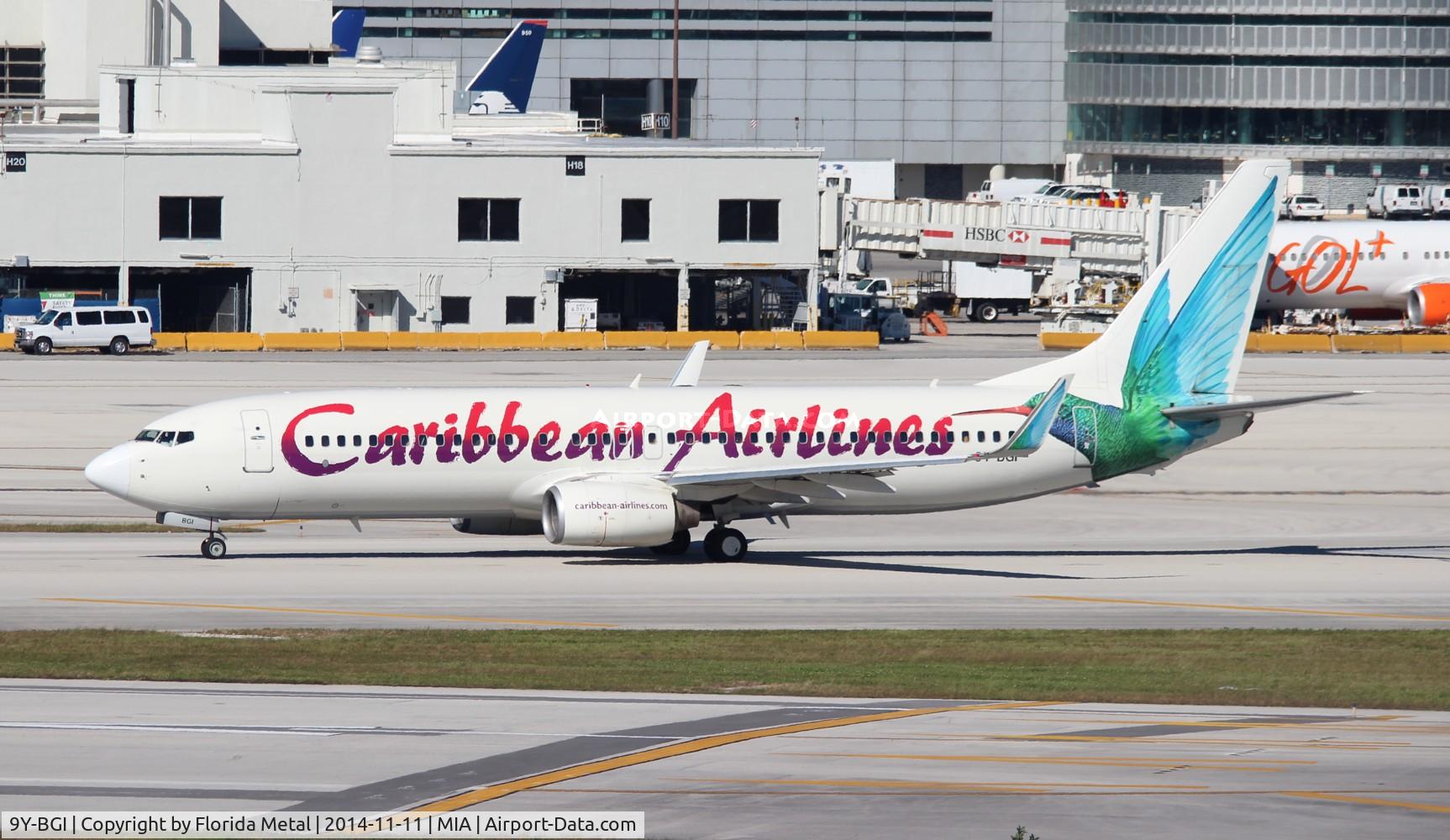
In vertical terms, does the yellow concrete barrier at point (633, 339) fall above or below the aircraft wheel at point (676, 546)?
above

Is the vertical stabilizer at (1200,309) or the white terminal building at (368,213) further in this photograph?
the white terminal building at (368,213)

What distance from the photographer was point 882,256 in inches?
6462

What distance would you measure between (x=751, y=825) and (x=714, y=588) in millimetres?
18671

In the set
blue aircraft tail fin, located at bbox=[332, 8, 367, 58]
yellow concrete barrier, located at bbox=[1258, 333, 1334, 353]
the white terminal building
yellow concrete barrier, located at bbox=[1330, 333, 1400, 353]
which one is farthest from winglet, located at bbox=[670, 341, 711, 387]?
blue aircraft tail fin, located at bbox=[332, 8, 367, 58]

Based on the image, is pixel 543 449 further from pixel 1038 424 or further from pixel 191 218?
pixel 191 218

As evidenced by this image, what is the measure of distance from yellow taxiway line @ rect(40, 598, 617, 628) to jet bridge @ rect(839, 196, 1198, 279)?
67.2 m

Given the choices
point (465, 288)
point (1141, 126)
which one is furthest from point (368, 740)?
point (1141, 126)

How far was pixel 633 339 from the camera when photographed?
87.4 meters

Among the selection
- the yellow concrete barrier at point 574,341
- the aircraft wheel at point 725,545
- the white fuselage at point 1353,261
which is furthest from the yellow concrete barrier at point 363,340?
the aircraft wheel at point 725,545

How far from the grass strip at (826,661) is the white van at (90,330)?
184 feet

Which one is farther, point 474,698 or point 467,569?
point 467,569

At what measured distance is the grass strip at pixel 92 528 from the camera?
141 ft

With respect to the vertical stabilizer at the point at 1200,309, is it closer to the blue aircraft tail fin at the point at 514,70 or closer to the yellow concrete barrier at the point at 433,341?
the yellow concrete barrier at the point at 433,341

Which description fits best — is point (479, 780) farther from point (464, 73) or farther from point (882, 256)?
point (464, 73)
